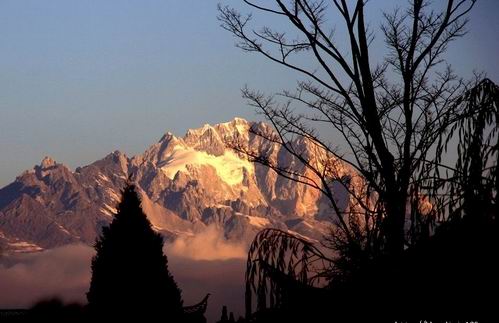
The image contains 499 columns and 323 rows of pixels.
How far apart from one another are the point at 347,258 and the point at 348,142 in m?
8.74

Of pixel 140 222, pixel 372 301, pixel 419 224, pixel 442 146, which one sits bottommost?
pixel 372 301

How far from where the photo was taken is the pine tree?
102 feet

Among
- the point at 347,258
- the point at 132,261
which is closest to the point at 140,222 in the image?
the point at 132,261

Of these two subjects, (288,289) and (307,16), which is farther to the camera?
(307,16)

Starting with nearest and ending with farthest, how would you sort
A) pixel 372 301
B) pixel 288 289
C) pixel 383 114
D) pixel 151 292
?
1. pixel 372 301
2. pixel 288 289
3. pixel 383 114
4. pixel 151 292

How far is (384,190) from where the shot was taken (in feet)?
28.9

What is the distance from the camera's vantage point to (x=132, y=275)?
31938 millimetres

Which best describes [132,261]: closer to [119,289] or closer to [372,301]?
[119,289]

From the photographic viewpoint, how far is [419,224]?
7176 millimetres

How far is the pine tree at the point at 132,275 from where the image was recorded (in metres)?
31.2

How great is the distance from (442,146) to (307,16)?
7296 millimetres

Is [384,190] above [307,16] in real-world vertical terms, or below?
below

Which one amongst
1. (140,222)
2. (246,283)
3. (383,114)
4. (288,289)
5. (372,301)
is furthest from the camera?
(140,222)

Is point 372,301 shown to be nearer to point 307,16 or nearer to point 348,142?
point 307,16
